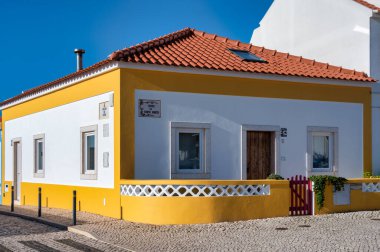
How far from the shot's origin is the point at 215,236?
12.8 m

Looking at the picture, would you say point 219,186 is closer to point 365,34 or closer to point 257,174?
point 257,174

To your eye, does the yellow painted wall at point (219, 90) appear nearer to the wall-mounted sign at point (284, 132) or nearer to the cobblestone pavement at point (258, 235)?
the wall-mounted sign at point (284, 132)

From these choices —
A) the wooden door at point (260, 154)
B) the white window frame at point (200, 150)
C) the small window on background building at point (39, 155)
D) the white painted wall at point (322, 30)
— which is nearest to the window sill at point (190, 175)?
the white window frame at point (200, 150)

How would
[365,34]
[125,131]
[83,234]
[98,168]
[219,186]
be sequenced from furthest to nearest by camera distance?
1. [365,34]
2. [98,168]
3. [125,131]
4. [219,186]
5. [83,234]

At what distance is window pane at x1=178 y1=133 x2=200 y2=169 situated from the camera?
1702 cm

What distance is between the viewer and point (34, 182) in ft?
73.0

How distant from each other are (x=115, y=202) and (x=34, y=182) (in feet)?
24.0

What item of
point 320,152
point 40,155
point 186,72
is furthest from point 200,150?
point 40,155

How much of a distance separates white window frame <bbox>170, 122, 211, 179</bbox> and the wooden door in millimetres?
1532

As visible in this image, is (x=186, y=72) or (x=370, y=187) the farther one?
(x=370, y=187)

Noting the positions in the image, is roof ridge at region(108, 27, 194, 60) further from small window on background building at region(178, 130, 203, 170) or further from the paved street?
the paved street

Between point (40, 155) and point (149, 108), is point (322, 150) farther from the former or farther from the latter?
point (40, 155)

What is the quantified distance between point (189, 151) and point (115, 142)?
7.43 feet

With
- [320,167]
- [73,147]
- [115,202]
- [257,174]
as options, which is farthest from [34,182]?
[320,167]
